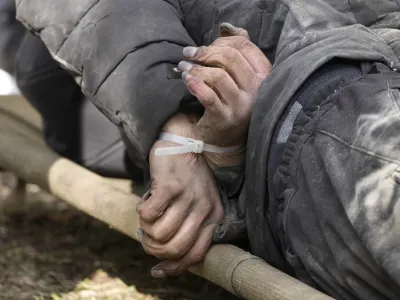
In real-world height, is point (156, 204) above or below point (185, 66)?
below

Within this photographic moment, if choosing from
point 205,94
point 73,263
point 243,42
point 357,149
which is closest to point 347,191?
point 357,149

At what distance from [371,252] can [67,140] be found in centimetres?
111

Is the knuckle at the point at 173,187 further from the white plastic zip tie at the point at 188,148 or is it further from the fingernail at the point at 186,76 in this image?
the fingernail at the point at 186,76

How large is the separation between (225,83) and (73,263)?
0.93m

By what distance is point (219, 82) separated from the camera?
117cm

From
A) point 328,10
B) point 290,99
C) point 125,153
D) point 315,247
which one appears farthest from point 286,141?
point 125,153

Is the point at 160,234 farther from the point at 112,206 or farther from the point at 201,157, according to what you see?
the point at 112,206

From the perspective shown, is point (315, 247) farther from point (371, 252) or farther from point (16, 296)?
point (16, 296)

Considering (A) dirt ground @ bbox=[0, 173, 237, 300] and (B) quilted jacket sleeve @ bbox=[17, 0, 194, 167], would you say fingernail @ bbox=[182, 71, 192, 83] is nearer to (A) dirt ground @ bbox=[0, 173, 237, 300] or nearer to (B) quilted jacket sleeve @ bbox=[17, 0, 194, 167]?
(B) quilted jacket sleeve @ bbox=[17, 0, 194, 167]

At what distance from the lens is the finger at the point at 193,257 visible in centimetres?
124

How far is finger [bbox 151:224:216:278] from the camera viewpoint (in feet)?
4.07

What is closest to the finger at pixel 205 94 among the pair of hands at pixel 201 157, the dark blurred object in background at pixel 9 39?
the pair of hands at pixel 201 157

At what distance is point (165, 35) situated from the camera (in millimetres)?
1348

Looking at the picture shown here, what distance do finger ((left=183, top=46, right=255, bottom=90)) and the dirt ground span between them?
71cm
